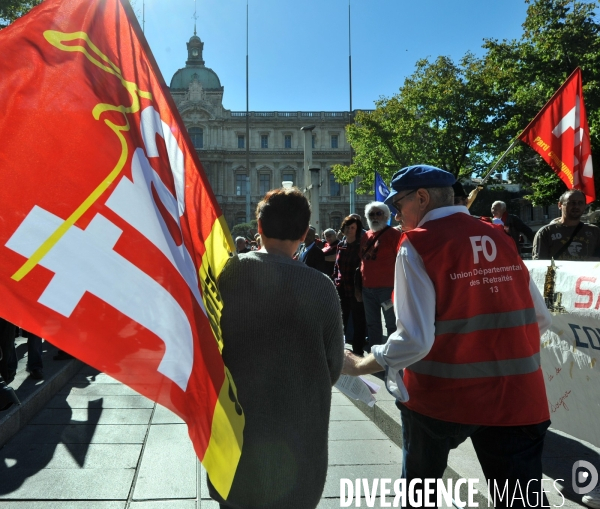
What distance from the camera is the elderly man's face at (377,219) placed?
6637mm

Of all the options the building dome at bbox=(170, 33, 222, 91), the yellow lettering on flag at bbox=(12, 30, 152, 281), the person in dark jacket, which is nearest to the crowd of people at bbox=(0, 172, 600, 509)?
the yellow lettering on flag at bbox=(12, 30, 152, 281)

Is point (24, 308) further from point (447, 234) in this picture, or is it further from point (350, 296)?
point (350, 296)

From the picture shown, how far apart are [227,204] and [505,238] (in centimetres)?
6690

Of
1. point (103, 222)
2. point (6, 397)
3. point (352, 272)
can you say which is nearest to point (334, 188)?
point (352, 272)

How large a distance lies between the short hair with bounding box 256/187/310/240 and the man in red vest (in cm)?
40

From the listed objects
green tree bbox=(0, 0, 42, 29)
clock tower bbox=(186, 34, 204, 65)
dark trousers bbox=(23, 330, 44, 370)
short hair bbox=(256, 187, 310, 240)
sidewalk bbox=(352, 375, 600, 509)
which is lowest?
sidewalk bbox=(352, 375, 600, 509)

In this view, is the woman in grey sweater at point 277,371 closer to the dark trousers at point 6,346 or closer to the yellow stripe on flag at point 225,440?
the yellow stripe on flag at point 225,440

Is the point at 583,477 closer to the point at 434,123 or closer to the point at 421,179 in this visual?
the point at 421,179

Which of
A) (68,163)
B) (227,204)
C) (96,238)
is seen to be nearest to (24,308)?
(96,238)

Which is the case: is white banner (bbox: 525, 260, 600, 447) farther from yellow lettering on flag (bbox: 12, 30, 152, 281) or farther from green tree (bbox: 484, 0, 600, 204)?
green tree (bbox: 484, 0, 600, 204)

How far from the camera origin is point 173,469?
13.0ft

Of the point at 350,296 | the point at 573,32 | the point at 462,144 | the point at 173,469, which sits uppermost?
the point at 462,144

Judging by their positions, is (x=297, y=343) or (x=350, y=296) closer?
(x=297, y=343)

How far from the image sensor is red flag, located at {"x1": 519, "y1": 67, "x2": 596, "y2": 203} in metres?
5.75
